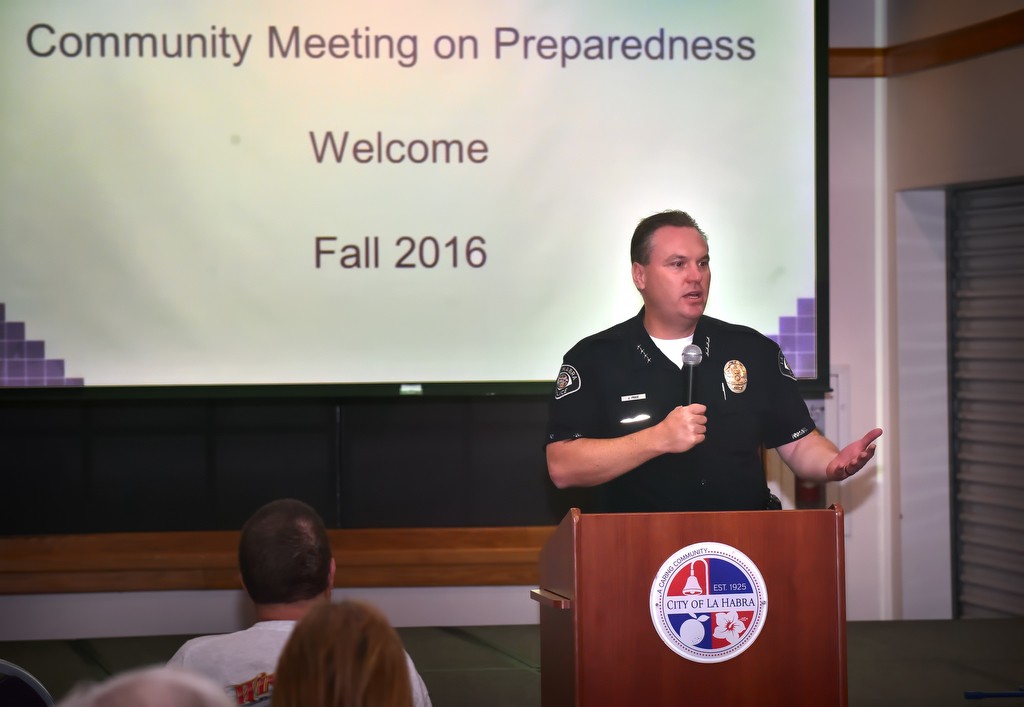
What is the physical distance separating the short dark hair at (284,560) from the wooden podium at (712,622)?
1.71ft

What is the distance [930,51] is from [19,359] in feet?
12.3

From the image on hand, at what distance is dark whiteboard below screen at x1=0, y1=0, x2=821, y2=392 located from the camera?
4.10 m

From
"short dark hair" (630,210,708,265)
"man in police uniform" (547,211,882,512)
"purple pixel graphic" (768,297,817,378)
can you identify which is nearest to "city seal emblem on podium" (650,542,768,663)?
"man in police uniform" (547,211,882,512)

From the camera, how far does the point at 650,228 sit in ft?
9.94

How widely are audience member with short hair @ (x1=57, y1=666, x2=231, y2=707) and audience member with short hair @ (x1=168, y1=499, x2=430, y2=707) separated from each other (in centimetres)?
85

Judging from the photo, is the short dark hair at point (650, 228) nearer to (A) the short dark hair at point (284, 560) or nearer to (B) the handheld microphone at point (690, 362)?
(B) the handheld microphone at point (690, 362)

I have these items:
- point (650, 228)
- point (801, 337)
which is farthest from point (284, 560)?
point (801, 337)

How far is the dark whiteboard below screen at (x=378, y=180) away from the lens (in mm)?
4098

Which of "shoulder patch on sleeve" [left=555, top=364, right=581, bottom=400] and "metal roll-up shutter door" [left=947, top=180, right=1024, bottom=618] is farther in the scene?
"metal roll-up shutter door" [left=947, top=180, right=1024, bottom=618]

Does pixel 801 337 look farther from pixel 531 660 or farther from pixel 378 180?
pixel 378 180

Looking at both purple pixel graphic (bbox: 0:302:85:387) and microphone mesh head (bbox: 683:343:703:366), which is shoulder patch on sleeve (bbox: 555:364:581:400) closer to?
microphone mesh head (bbox: 683:343:703:366)

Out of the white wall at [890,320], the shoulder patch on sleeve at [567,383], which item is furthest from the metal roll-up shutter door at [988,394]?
the shoulder patch on sleeve at [567,383]

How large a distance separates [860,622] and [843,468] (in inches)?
79.0

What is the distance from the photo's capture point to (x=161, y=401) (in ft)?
14.5
